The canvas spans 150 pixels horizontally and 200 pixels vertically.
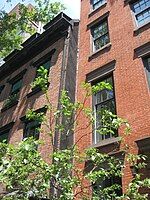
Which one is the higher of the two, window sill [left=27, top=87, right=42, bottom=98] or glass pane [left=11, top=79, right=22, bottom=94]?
glass pane [left=11, top=79, right=22, bottom=94]

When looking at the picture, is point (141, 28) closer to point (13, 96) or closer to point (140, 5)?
point (140, 5)

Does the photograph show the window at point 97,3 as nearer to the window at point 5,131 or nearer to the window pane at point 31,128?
the window pane at point 31,128

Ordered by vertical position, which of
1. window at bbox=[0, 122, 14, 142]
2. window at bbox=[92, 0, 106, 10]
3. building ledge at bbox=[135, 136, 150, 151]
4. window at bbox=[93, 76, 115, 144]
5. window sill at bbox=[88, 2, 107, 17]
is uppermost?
window at bbox=[92, 0, 106, 10]

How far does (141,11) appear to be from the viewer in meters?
11.7

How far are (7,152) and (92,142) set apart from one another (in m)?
4.65

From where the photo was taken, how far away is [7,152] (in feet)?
19.4

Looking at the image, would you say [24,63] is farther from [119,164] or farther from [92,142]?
[119,164]

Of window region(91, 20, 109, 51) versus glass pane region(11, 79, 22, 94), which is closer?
window region(91, 20, 109, 51)

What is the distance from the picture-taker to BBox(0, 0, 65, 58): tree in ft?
44.5

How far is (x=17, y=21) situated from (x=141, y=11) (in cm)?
661

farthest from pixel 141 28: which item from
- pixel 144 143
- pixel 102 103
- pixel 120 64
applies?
pixel 144 143

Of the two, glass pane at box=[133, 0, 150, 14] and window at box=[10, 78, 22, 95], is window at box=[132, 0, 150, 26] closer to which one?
glass pane at box=[133, 0, 150, 14]

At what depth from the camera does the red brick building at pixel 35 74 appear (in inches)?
492

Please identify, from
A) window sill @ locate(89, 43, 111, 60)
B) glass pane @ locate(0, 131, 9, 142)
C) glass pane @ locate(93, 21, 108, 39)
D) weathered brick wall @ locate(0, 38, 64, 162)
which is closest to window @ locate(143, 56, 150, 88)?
window sill @ locate(89, 43, 111, 60)
